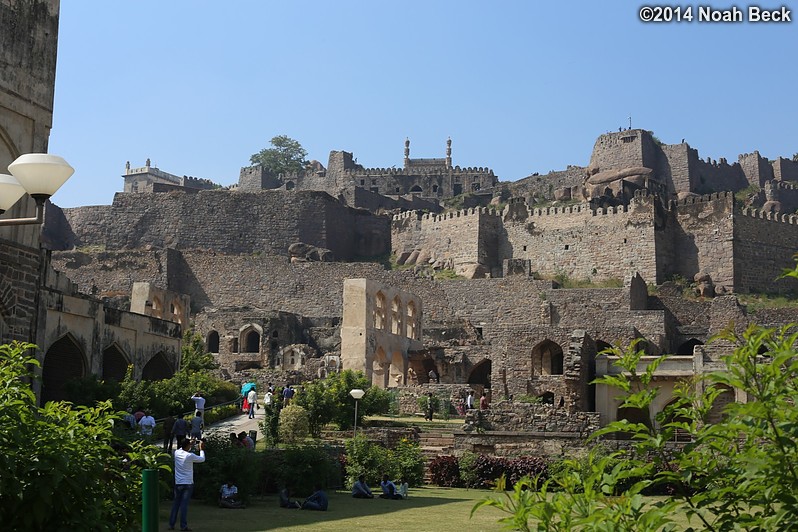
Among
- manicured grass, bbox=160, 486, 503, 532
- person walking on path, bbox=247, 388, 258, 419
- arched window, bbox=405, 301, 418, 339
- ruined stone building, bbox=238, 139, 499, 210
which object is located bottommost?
manicured grass, bbox=160, 486, 503, 532

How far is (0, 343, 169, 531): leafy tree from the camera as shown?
715 cm

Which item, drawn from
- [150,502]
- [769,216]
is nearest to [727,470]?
[150,502]

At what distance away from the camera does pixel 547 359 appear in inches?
1518

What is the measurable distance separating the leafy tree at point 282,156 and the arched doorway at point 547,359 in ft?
184

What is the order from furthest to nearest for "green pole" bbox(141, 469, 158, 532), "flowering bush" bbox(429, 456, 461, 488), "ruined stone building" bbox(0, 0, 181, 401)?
"flowering bush" bbox(429, 456, 461, 488) → "ruined stone building" bbox(0, 0, 181, 401) → "green pole" bbox(141, 469, 158, 532)

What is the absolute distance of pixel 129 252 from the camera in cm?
5947

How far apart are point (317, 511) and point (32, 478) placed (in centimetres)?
916

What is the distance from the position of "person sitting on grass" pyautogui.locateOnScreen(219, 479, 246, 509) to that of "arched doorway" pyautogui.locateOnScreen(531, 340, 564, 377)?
813 inches

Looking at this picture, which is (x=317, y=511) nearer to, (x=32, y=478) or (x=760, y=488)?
(x=32, y=478)

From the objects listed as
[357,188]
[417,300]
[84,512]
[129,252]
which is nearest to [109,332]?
[417,300]

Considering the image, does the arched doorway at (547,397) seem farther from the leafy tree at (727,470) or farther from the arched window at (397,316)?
the leafy tree at (727,470)

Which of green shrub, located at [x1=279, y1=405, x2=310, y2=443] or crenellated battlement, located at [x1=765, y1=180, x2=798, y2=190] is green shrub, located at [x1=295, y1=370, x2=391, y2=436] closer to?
green shrub, located at [x1=279, y1=405, x2=310, y2=443]

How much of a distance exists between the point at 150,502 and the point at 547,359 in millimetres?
33163

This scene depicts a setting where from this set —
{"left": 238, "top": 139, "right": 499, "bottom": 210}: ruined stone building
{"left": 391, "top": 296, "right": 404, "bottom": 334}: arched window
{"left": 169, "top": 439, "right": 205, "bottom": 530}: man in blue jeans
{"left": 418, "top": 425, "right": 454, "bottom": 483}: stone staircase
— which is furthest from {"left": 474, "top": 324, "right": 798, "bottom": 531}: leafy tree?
{"left": 238, "top": 139, "right": 499, "bottom": 210}: ruined stone building
